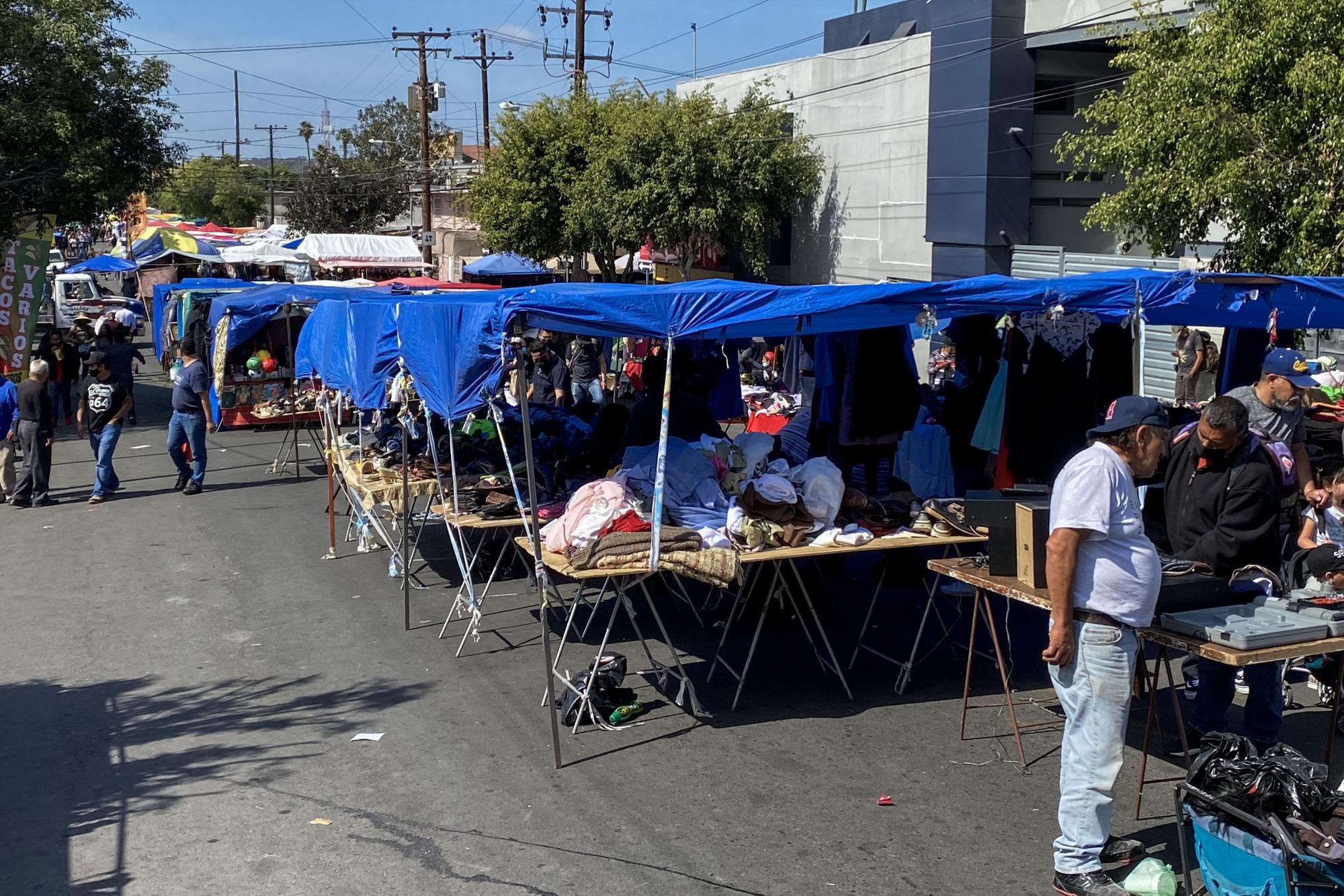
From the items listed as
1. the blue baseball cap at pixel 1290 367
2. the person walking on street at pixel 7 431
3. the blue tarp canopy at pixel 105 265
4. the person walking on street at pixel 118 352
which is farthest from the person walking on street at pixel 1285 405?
the blue tarp canopy at pixel 105 265

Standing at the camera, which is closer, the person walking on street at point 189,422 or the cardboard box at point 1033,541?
the cardboard box at point 1033,541

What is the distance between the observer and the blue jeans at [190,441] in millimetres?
14523

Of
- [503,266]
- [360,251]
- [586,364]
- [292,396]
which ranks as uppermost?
[360,251]

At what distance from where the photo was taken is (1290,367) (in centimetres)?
802

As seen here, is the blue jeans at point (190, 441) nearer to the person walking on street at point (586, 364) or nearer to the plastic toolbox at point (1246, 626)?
the person walking on street at point (586, 364)

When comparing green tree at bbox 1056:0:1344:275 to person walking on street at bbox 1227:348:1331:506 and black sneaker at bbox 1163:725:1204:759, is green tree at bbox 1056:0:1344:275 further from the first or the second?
black sneaker at bbox 1163:725:1204:759

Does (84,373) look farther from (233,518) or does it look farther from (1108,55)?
(1108,55)

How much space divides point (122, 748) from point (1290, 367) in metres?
7.80

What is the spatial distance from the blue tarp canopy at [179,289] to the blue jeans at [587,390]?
7477 mm

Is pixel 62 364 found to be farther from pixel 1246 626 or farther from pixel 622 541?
pixel 1246 626

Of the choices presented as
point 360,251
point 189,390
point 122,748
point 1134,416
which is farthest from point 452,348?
point 360,251

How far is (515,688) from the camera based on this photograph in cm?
751

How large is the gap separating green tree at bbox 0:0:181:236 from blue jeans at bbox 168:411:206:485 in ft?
22.0

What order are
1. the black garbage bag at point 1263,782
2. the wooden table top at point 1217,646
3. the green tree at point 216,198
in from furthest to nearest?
1. the green tree at point 216,198
2. the wooden table top at point 1217,646
3. the black garbage bag at point 1263,782
